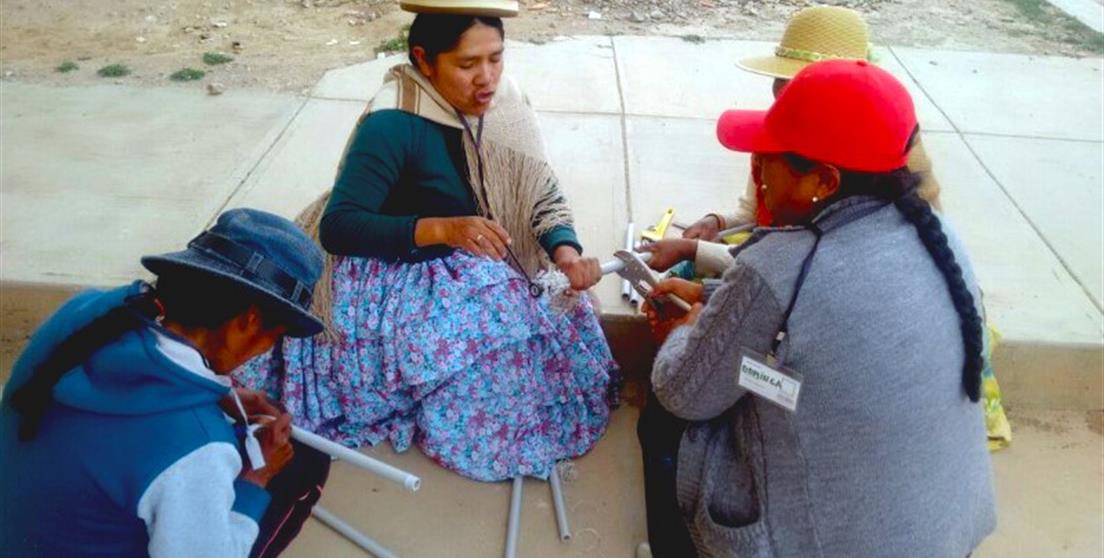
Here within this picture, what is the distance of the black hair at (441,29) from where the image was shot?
7.84ft

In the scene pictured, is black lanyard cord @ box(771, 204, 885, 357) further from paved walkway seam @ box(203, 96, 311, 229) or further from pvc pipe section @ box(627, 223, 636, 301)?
paved walkway seam @ box(203, 96, 311, 229)

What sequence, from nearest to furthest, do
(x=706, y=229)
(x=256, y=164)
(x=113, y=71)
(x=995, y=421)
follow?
(x=995, y=421), (x=706, y=229), (x=256, y=164), (x=113, y=71)

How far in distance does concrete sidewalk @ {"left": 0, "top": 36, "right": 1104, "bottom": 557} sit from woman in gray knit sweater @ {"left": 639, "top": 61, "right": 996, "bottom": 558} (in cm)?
86

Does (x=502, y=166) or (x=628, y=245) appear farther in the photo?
(x=628, y=245)

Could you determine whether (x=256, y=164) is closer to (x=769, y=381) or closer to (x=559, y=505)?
(x=559, y=505)

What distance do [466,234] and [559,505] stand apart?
811 millimetres

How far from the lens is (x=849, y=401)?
1.68 metres

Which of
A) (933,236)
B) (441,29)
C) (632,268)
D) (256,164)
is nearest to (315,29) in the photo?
(256,164)

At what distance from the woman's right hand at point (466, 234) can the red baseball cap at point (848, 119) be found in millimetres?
880

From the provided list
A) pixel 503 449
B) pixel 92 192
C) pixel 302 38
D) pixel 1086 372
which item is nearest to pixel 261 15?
pixel 302 38

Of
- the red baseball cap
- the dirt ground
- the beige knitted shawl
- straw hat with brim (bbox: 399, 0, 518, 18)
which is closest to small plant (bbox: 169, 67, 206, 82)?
the dirt ground

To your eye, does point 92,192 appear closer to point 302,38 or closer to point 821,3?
point 302,38

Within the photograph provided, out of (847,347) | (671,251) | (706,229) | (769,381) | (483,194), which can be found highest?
(847,347)

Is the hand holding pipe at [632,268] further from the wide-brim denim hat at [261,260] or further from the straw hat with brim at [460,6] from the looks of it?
the wide-brim denim hat at [261,260]
